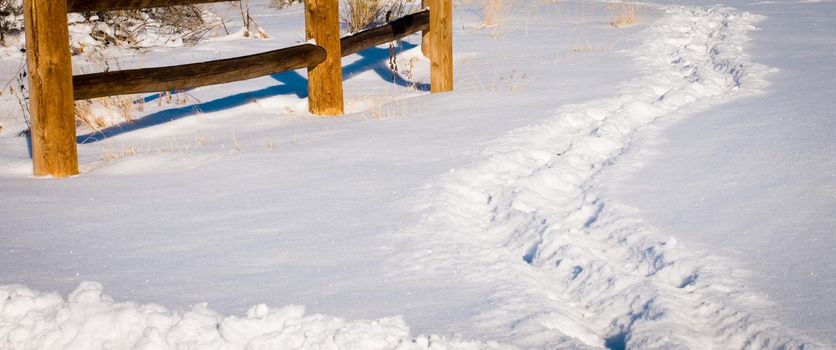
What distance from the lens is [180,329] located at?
104 inches

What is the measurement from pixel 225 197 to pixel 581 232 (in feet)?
6.10

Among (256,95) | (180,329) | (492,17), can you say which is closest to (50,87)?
(180,329)

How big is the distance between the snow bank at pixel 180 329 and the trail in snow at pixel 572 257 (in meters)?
0.38

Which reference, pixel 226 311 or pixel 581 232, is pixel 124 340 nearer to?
pixel 226 311

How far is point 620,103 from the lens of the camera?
6578mm

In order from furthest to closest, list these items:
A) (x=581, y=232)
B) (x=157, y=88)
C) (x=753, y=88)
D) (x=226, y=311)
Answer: (x=753, y=88), (x=157, y=88), (x=581, y=232), (x=226, y=311)

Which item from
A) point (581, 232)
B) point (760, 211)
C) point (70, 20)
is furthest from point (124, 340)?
point (70, 20)

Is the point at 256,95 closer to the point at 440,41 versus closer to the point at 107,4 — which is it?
the point at 440,41

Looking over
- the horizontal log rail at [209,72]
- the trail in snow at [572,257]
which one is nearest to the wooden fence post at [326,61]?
the horizontal log rail at [209,72]

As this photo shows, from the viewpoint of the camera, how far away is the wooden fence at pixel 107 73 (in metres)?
4.79

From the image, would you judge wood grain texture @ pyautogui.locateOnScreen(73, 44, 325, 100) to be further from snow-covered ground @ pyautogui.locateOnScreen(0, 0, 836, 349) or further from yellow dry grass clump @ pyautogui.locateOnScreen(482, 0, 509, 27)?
yellow dry grass clump @ pyautogui.locateOnScreen(482, 0, 509, 27)

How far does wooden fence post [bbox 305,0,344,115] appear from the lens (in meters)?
6.53

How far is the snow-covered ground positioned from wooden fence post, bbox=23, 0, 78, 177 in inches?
7.5

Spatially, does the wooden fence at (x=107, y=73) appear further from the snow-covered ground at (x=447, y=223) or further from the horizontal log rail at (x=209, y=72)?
the snow-covered ground at (x=447, y=223)
